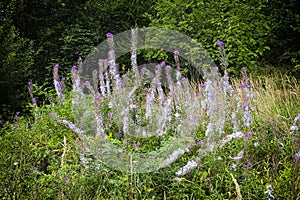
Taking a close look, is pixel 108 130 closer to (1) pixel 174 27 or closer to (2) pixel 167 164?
(2) pixel 167 164

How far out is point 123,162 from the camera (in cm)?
247

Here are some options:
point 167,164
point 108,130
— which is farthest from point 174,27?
point 167,164

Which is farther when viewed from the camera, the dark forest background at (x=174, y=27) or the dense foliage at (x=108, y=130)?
the dark forest background at (x=174, y=27)

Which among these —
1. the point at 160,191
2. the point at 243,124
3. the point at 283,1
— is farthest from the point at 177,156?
the point at 283,1

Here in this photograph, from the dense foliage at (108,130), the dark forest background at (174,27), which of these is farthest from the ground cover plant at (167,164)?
the dark forest background at (174,27)

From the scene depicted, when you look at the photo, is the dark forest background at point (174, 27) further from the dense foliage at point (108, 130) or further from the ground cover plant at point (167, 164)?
the ground cover plant at point (167, 164)

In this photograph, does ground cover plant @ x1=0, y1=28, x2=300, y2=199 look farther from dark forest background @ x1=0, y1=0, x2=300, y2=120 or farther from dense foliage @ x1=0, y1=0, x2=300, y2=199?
dark forest background @ x1=0, y1=0, x2=300, y2=120

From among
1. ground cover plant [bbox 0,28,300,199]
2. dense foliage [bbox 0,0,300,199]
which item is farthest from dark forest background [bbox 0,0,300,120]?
ground cover plant [bbox 0,28,300,199]

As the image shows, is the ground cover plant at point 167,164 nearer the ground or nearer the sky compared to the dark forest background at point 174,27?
nearer the ground

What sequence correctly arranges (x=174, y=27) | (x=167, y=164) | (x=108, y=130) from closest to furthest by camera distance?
1. (x=167, y=164)
2. (x=108, y=130)
3. (x=174, y=27)

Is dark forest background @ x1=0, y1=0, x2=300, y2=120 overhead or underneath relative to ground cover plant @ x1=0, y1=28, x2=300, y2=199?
overhead

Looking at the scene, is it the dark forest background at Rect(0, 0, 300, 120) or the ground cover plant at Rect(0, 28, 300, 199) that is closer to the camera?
the ground cover plant at Rect(0, 28, 300, 199)

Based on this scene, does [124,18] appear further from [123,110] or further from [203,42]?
[123,110]

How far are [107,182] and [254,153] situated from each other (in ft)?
4.47
